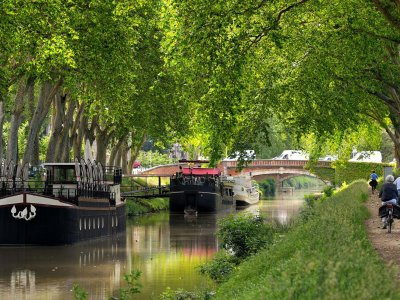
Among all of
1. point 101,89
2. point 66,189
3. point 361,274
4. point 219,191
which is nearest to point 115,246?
point 66,189

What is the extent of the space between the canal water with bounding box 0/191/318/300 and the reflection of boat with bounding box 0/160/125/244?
2.41 ft

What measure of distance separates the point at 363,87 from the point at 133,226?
17.2m

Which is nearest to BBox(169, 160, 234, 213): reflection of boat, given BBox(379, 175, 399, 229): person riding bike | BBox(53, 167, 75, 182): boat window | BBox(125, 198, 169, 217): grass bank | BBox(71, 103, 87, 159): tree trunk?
BBox(125, 198, 169, 217): grass bank

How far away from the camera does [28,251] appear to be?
135 feet

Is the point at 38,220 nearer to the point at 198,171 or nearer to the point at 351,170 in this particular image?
the point at 198,171

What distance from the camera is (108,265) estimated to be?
1448 inches

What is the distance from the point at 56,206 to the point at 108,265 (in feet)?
23.1

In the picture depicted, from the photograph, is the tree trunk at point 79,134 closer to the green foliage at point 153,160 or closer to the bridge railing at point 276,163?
the bridge railing at point 276,163

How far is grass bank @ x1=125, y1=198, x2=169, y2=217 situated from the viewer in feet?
230

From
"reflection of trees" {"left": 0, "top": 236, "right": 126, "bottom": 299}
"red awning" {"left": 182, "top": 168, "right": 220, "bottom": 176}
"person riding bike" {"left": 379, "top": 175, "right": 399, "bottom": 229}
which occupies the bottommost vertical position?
"reflection of trees" {"left": 0, "top": 236, "right": 126, "bottom": 299}

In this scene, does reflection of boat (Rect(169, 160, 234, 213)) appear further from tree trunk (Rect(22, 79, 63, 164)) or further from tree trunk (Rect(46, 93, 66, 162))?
tree trunk (Rect(22, 79, 63, 164))

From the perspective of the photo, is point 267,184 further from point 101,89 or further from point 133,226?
point 101,89

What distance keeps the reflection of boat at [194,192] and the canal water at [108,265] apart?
24.0 metres

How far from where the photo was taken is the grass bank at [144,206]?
70.1m
